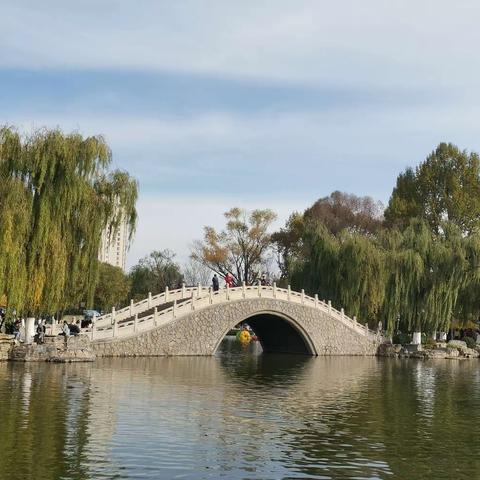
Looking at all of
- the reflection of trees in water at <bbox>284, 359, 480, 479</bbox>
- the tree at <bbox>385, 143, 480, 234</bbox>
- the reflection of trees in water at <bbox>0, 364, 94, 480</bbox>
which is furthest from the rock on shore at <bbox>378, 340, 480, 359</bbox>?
the reflection of trees in water at <bbox>0, 364, 94, 480</bbox>

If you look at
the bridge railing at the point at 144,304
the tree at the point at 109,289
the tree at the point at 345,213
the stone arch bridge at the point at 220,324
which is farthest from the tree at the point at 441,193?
the tree at the point at 109,289

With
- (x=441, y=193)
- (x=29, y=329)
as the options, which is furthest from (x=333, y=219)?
(x=29, y=329)

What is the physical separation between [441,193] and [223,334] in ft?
68.0

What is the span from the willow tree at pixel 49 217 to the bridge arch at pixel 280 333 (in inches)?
420

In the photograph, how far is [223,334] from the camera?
99.6 feet

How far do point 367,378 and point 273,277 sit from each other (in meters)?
34.9

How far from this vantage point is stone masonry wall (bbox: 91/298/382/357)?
27297 mm

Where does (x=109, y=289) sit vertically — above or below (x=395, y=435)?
above

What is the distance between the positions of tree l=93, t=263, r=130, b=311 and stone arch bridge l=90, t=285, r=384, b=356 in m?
18.6

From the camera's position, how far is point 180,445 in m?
11.0

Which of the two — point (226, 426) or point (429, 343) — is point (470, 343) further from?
point (226, 426)

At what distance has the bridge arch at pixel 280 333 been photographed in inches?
1319

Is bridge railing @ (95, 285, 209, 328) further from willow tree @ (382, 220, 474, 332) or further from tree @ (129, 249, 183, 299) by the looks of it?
tree @ (129, 249, 183, 299)

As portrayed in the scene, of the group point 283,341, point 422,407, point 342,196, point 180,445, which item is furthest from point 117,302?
point 180,445
